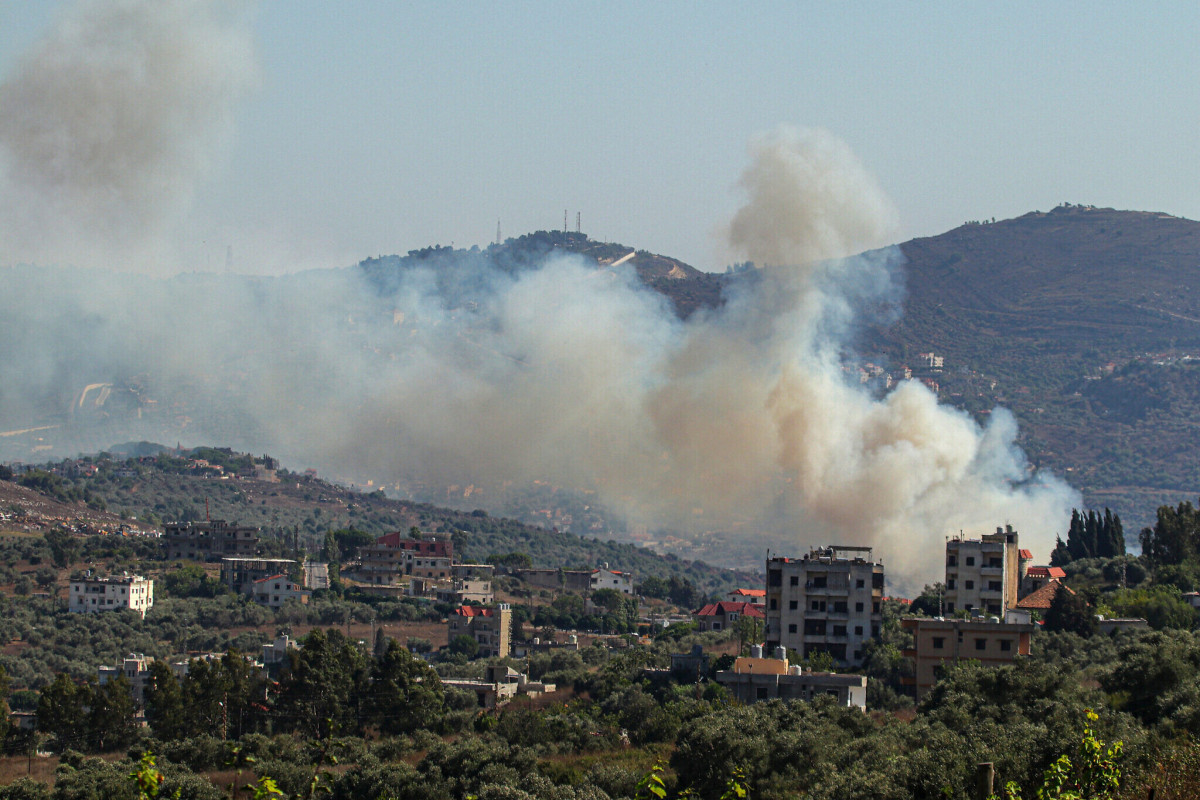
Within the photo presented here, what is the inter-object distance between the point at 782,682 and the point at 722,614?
42.8m

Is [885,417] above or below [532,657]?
above

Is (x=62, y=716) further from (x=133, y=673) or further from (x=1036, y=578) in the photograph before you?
(x=1036, y=578)

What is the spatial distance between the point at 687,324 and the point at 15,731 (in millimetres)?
132604

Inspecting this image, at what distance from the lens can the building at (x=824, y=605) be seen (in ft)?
222

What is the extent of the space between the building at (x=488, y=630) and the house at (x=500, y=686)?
16864mm

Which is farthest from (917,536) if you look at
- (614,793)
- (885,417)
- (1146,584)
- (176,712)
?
(614,793)

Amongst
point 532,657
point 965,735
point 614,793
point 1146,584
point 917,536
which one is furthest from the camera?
point 917,536

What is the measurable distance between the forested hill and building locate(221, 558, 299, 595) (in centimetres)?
4296

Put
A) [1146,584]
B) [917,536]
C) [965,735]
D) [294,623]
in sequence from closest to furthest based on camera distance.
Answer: [965,735] → [1146,584] → [294,623] → [917,536]

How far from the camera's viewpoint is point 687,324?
614 feet

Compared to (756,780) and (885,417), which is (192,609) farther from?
(756,780)

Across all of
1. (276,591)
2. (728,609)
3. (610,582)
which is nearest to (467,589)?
(276,591)

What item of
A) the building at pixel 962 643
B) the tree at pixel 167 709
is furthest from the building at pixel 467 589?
the building at pixel 962 643

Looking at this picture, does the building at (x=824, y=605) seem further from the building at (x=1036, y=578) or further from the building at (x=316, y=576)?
the building at (x=316, y=576)
